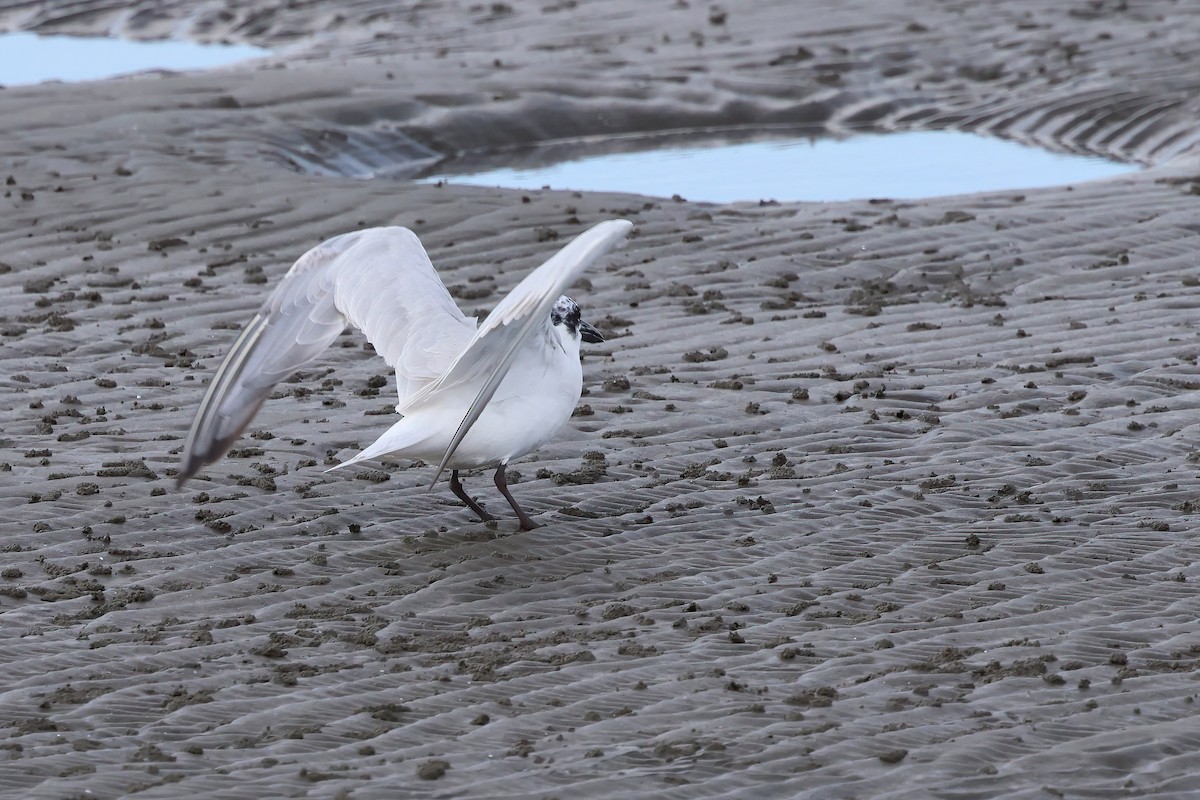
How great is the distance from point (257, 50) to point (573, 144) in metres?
8.13

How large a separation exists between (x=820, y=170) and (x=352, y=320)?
8.66 metres

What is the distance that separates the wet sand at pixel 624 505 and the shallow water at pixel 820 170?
3.83ft

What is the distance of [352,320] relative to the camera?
254 inches

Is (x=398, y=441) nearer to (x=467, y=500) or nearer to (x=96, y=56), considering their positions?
(x=467, y=500)

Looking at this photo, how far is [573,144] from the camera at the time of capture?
15.5 meters

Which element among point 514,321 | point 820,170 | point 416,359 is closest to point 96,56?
point 820,170

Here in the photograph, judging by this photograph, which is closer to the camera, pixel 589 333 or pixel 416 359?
pixel 416 359

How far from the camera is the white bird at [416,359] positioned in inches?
226

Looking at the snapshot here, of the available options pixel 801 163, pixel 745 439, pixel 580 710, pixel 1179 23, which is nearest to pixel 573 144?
pixel 801 163

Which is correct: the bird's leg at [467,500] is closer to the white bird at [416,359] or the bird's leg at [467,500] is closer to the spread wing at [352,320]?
the white bird at [416,359]

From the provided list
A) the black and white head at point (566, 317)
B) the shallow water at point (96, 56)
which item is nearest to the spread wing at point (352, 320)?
the black and white head at point (566, 317)

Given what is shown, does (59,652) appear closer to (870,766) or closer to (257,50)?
(870,766)

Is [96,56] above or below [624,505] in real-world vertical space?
above

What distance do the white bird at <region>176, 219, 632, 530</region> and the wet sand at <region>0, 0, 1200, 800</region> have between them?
48cm
